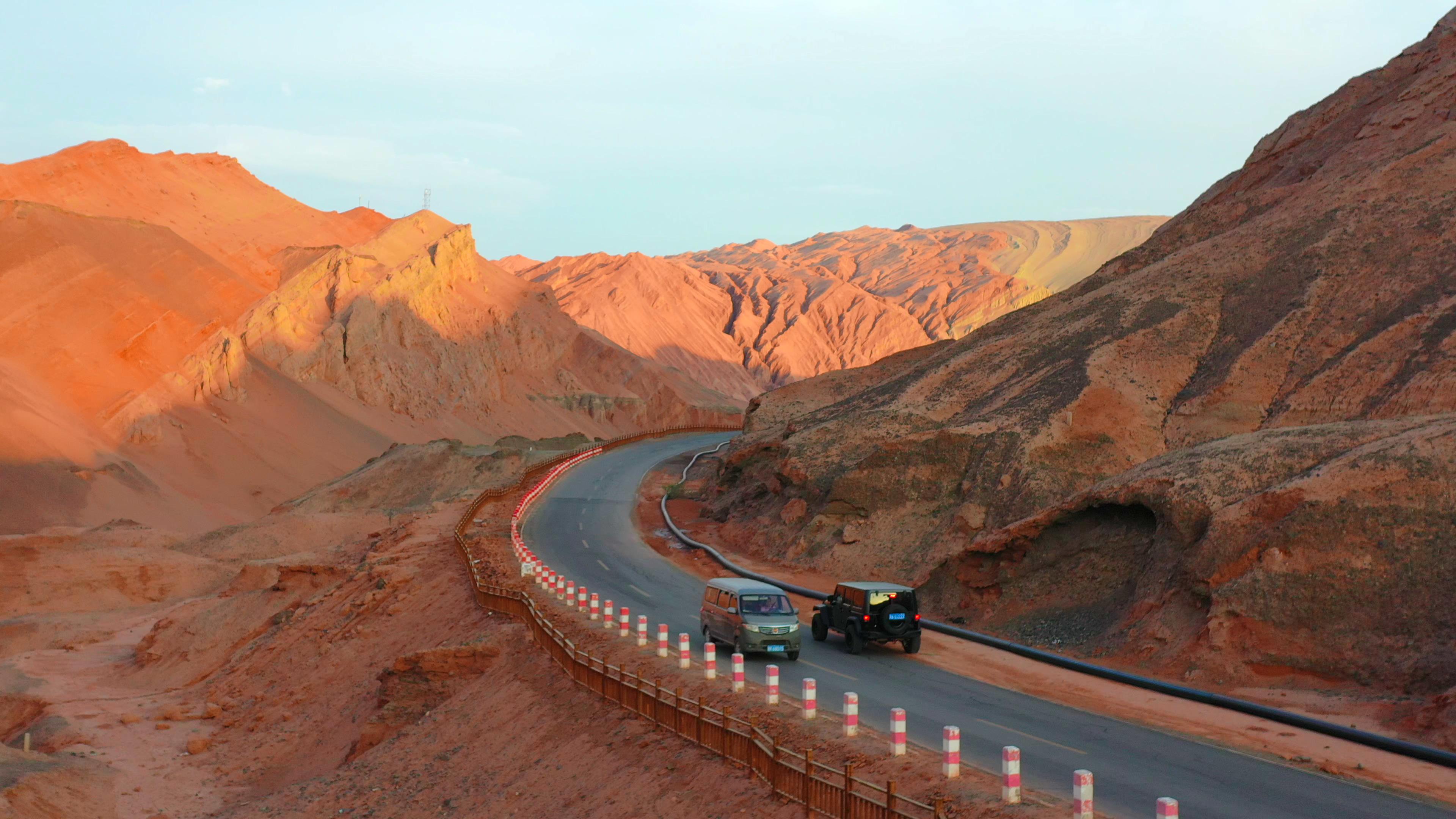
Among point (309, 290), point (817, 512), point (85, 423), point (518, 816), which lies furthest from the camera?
point (309, 290)

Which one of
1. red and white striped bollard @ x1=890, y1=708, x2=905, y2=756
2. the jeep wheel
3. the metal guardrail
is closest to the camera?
red and white striped bollard @ x1=890, y1=708, x2=905, y2=756

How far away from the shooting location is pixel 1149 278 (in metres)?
40.6

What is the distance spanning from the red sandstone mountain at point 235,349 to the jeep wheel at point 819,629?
163ft

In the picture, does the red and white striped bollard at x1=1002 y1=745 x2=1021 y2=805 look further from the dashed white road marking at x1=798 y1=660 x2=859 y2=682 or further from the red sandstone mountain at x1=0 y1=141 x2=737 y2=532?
the red sandstone mountain at x1=0 y1=141 x2=737 y2=532

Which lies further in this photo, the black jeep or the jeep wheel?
the jeep wheel

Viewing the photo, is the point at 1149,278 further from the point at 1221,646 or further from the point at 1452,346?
the point at 1221,646

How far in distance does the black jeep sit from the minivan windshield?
1.94 m

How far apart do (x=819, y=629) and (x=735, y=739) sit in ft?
31.8

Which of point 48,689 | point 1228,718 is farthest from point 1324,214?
point 48,689

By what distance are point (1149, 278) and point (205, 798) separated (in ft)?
107

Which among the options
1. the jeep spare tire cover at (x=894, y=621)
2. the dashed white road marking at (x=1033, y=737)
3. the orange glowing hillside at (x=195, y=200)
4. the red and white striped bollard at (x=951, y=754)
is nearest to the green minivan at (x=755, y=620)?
the jeep spare tire cover at (x=894, y=621)

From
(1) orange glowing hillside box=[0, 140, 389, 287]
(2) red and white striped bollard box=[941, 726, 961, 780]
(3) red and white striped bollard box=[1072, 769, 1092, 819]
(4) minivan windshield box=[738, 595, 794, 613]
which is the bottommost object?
(4) minivan windshield box=[738, 595, 794, 613]

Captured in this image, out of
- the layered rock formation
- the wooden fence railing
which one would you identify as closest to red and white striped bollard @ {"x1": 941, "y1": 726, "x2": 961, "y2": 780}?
the wooden fence railing

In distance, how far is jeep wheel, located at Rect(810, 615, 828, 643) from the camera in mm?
25141
